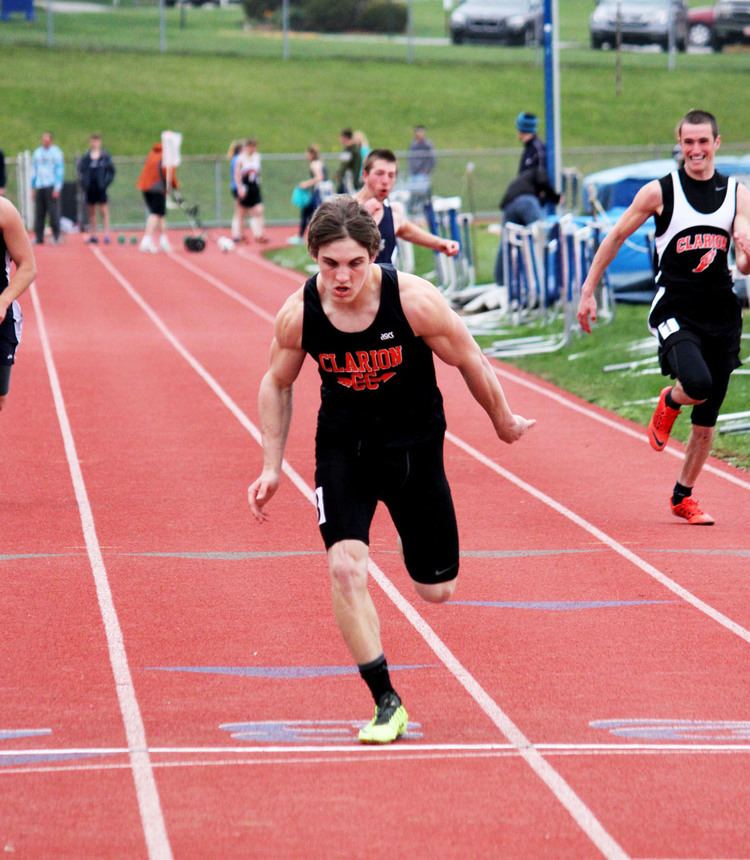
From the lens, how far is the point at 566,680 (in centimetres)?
609

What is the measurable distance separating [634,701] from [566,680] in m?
0.34

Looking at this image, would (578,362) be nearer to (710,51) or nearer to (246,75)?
(246,75)

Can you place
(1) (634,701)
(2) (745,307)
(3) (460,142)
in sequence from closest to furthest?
(1) (634,701), (2) (745,307), (3) (460,142)

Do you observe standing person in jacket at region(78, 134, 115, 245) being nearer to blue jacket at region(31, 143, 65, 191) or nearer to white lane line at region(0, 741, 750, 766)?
blue jacket at region(31, 143, 65, 191)

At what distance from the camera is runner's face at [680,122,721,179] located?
811 cm

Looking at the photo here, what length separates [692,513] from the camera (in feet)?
29.3

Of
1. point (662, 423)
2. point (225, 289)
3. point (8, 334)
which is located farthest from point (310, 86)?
point (8, 334)

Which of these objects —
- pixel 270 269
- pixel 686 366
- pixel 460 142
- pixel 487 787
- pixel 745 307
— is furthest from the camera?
pixel 460 142

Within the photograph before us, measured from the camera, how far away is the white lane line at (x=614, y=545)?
6.99m

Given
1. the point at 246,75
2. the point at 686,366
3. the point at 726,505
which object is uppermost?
the point at 246,75

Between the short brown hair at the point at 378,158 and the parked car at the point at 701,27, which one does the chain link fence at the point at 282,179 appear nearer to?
the parked car at the point at 701,27

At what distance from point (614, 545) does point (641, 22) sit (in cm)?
4419

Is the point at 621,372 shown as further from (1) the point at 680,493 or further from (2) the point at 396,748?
(2) the point at 396,748

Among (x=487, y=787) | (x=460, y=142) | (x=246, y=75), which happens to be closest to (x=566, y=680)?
(x=487, y=787)
